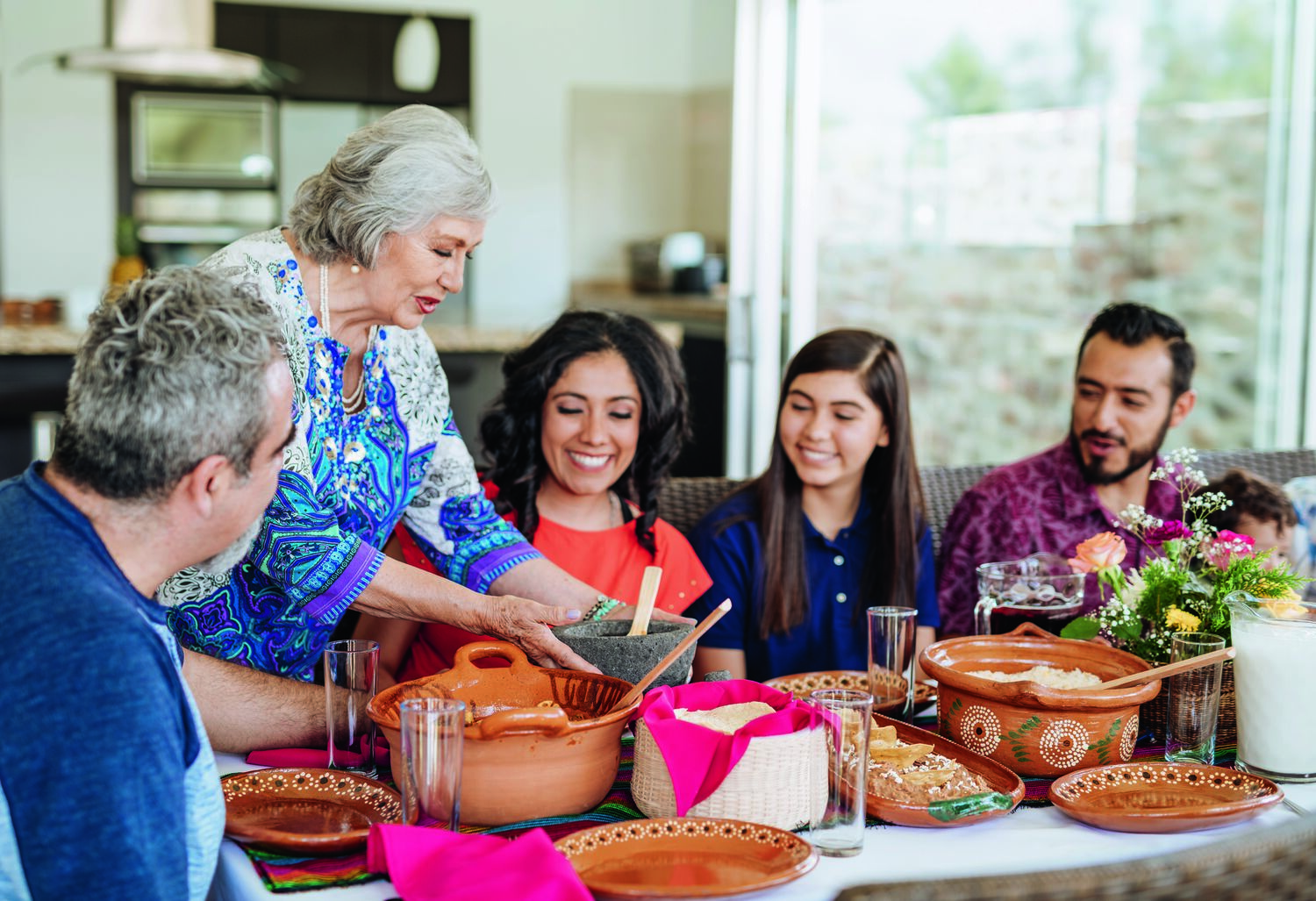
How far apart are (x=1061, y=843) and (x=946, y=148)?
3409mm

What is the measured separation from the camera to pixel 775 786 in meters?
1.32

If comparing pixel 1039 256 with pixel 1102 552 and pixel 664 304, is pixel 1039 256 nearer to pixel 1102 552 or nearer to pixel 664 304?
pixel 664 304

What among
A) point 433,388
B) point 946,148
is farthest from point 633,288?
point 433,388

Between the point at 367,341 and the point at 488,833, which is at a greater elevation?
the point at 367,341

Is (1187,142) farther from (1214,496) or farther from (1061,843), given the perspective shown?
(1061,843)

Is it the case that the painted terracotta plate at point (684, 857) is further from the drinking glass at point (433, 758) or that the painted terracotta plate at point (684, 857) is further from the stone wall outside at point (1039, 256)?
the stone wall outside at point (1039, 256)

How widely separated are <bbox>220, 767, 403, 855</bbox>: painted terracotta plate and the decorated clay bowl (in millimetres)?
299

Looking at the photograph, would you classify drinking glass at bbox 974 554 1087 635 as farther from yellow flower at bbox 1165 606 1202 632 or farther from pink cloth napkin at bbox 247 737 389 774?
pink cloth napkin at bbox 247 737 389 774

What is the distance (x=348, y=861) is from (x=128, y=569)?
13.8 inches

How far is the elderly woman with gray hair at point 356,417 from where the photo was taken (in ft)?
5.62

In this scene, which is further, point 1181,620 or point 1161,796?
point 1181,620

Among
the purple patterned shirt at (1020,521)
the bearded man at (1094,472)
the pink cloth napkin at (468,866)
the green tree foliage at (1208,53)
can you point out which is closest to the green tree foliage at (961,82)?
the green tree foliage at (1208,53)

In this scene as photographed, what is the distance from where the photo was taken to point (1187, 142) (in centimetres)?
419

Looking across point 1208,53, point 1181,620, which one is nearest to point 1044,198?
point 1208,53
